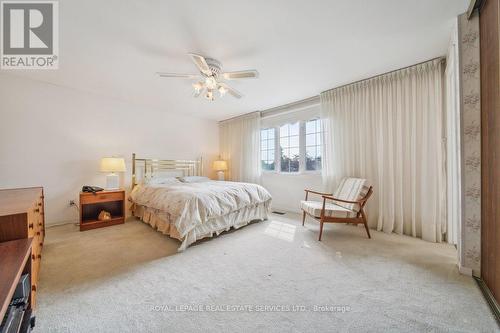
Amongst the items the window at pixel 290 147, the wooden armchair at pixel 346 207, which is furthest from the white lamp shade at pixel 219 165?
the wooden armchair at pixel 346 207

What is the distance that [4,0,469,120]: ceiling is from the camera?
5.53ft

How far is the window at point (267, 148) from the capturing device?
476 cm

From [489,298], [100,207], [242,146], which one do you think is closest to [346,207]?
[489,298]

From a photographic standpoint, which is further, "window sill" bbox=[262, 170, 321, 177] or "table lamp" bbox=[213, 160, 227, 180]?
"table lamp" bbox=[213, 160, 227, 180]

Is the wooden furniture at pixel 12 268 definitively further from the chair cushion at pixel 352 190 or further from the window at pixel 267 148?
the window at pixel 267 148

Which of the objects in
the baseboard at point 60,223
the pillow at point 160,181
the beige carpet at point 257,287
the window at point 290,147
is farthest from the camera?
the window at point 290,147

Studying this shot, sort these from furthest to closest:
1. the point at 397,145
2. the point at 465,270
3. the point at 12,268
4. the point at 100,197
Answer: the point at 100,197, the point at 397,145, the point at 465,270, the point at 12,268

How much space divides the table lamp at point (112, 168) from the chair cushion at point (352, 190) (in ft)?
12.6

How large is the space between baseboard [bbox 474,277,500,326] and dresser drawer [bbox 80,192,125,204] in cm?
455

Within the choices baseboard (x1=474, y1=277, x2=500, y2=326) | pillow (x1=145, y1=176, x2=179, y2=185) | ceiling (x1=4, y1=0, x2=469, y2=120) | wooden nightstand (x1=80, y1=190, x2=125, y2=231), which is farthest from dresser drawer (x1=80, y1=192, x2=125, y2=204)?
baseboard (x1=474, y1=277, x2=500, y2=326)

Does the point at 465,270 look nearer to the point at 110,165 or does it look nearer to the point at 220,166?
the point at 220,166

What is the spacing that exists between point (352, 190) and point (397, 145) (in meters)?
0.93

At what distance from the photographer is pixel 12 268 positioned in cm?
85

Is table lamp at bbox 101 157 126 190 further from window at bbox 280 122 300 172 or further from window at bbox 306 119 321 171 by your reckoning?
window at bbox 306 119 321 171
